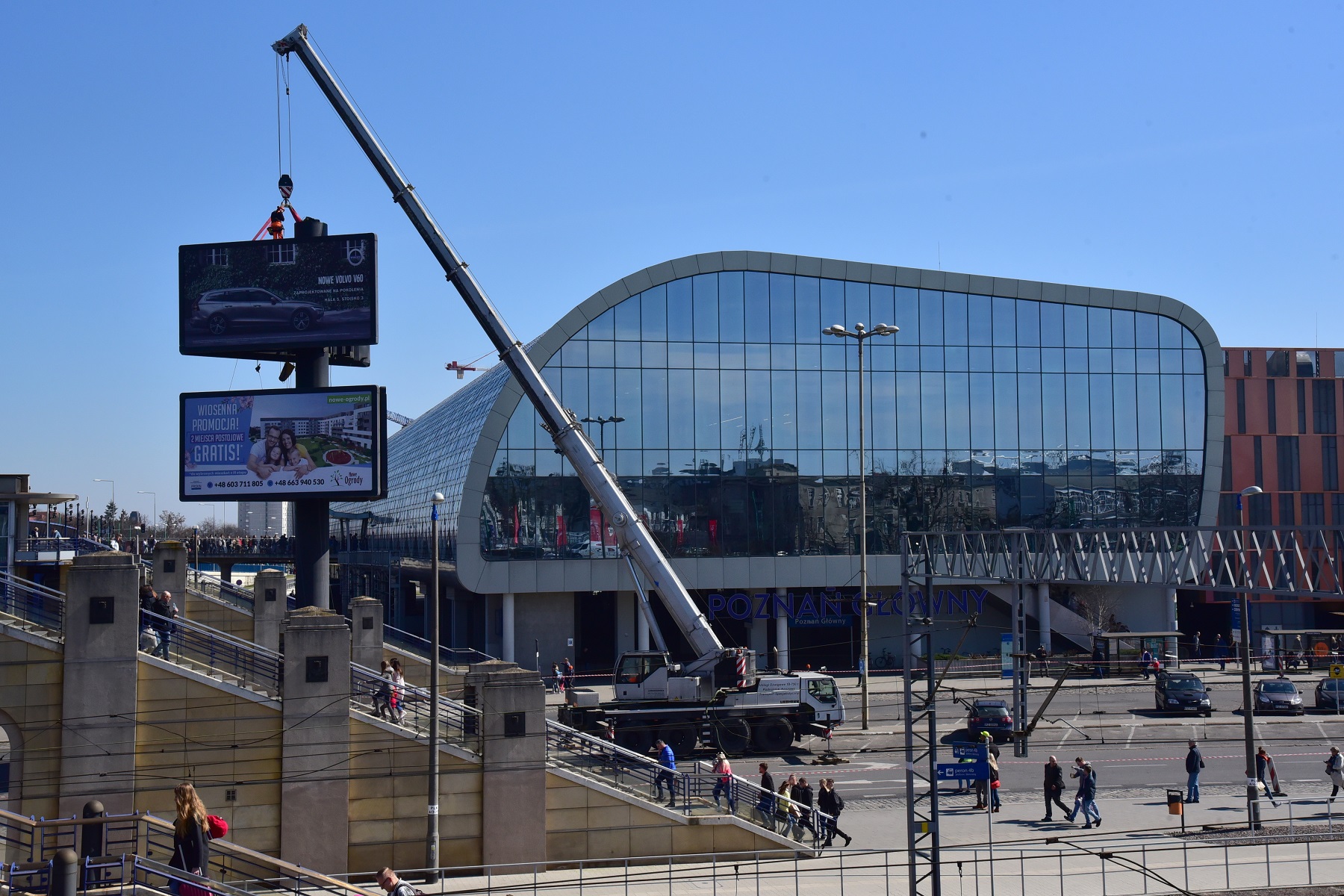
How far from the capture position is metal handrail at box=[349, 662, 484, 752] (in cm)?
2448

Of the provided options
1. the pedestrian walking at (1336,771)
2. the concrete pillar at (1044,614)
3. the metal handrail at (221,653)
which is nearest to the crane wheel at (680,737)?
the metal handrail at (221,653)

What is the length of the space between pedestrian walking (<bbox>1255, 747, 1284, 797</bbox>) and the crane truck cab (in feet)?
37.9

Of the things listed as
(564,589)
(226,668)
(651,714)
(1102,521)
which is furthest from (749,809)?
(1102,521)

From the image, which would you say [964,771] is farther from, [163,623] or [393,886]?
[163,623]

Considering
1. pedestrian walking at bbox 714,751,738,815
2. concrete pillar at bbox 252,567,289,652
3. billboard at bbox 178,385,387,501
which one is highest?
billboard at bbox 178,385,387,501

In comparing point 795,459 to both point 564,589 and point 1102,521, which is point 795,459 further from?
point 1102,521

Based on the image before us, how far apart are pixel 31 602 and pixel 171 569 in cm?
1272

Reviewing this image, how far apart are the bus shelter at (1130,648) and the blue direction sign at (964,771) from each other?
94.4 ft

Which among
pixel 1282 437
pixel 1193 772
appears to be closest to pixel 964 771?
pixel 1193 772

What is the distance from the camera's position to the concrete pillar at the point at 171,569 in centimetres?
3519

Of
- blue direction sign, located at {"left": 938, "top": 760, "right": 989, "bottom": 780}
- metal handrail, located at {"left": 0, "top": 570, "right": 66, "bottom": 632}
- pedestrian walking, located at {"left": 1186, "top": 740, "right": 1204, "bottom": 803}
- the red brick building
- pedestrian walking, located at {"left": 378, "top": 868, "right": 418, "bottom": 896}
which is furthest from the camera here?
the red brick building

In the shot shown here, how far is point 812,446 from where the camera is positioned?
53.2 meters

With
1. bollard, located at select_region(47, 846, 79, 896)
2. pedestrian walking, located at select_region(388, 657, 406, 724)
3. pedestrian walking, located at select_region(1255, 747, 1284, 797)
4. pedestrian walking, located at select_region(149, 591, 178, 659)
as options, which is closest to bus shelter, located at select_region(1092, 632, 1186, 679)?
pedestrian walking, located at select_region(1255, 747, 1284, 797)

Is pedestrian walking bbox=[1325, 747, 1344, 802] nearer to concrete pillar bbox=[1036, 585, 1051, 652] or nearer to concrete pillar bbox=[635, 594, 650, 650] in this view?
concrete pillar bbox=[1036, 585, 1051, 652]
